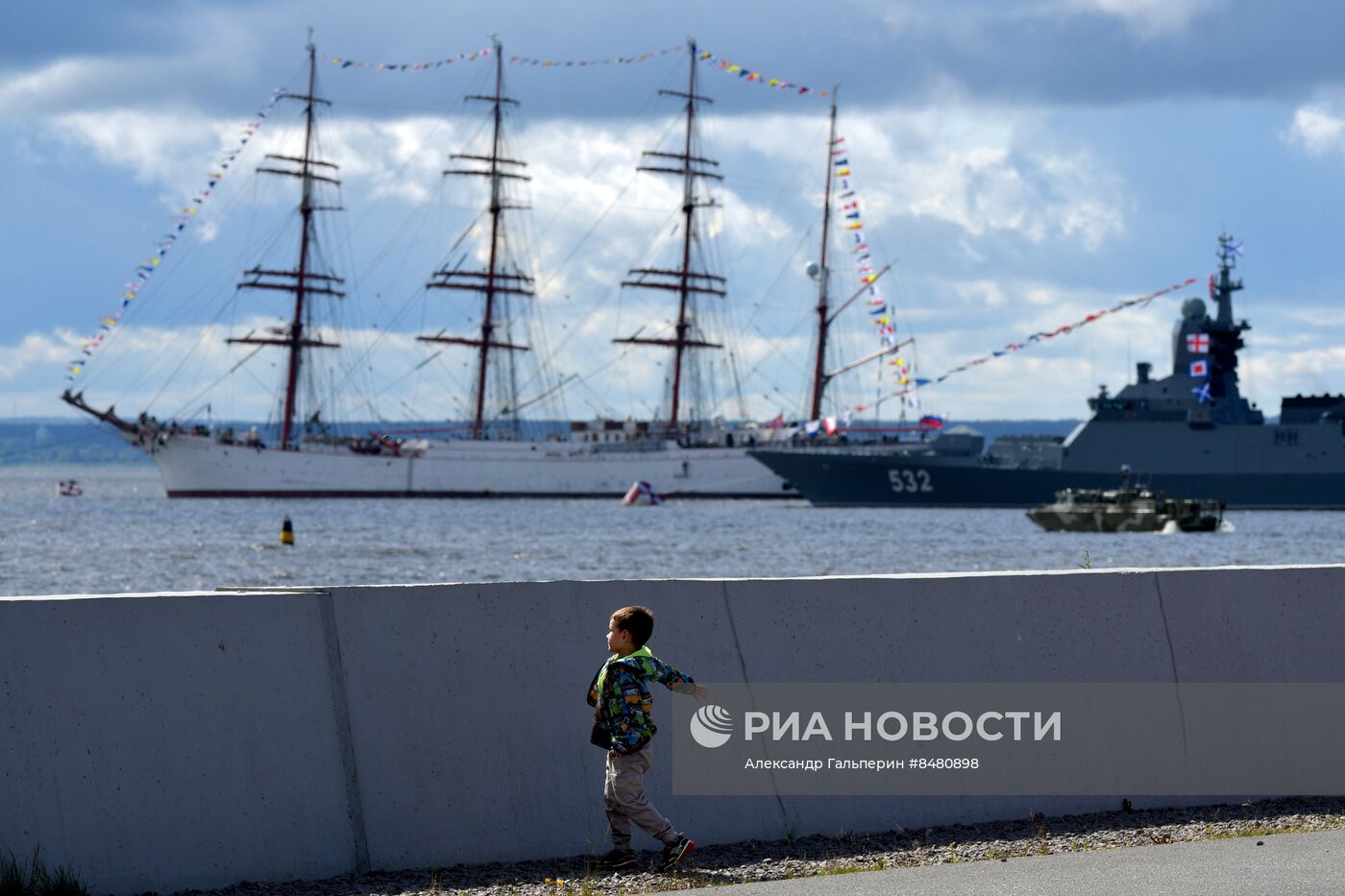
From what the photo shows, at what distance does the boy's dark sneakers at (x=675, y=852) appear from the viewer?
8.56m

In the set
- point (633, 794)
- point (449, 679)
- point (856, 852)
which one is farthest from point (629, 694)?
point (856, 852)

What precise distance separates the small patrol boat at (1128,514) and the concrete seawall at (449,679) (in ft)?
229

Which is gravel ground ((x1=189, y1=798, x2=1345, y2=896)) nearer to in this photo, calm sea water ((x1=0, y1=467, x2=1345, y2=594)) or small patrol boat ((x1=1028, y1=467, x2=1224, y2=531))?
calm sea water ((x1=0, y1=467, x2=1345, y2=594))

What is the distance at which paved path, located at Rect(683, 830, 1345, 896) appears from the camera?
782 centimetres

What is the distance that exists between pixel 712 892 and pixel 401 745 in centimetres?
157

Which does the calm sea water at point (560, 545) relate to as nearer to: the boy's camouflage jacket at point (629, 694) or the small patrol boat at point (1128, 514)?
the small patrol boat at point (1128, 514)

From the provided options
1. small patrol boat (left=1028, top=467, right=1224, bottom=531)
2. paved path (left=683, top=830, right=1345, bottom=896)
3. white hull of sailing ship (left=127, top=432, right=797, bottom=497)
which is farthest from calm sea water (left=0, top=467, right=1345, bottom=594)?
paved path (left=683, top=830, right=1345, bottom=896)

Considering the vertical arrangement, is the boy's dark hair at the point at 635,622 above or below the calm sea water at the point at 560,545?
above

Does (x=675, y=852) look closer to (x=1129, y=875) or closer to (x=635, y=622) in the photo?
(x=635, y=622)

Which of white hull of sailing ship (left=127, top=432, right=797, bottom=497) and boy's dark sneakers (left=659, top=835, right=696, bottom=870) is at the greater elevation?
white hull of sailing ship (left=127, top=432, right=797, bottom=497)

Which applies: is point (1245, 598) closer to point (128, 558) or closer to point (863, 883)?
Answer: point (863, 883)

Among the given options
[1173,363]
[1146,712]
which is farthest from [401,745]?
[1173,363]

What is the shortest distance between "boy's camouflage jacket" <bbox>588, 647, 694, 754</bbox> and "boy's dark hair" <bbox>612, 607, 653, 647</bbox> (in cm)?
10

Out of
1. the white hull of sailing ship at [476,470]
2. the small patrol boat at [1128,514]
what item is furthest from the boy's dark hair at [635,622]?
the white hull of sailing ship at [476,470]
